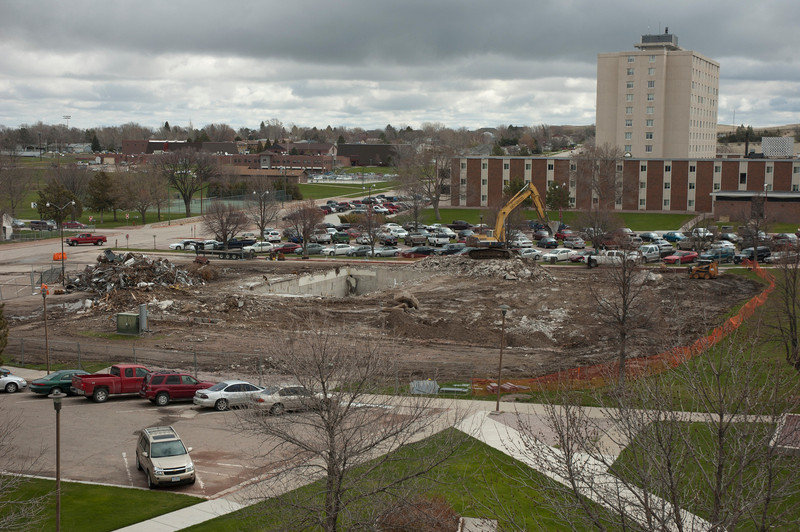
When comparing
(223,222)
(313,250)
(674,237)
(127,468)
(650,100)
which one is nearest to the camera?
(127,468)

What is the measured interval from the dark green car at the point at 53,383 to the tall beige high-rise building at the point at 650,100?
321 ft

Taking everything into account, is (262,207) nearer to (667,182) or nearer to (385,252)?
(385,252)

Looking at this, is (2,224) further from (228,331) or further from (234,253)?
(228,331)

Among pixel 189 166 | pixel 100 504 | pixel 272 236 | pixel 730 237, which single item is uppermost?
pixel 189 166

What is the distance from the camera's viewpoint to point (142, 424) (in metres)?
26.4

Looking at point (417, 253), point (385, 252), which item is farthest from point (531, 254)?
point (385, 252)

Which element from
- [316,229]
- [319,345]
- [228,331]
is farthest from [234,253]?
[319,345]

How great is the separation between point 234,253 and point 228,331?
1210 inches

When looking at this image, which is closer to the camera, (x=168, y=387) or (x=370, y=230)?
(x=168, y=387)

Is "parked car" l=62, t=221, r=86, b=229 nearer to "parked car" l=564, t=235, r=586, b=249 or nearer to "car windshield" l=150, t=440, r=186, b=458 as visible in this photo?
"parked car" l=564, t=235, r=586, b=249

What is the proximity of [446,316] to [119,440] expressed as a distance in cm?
2466

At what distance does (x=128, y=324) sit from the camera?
1633 inches

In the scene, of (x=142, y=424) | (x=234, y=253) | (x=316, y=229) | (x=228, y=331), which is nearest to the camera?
(x=142, y=424)

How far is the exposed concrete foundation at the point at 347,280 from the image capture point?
2338 inches
